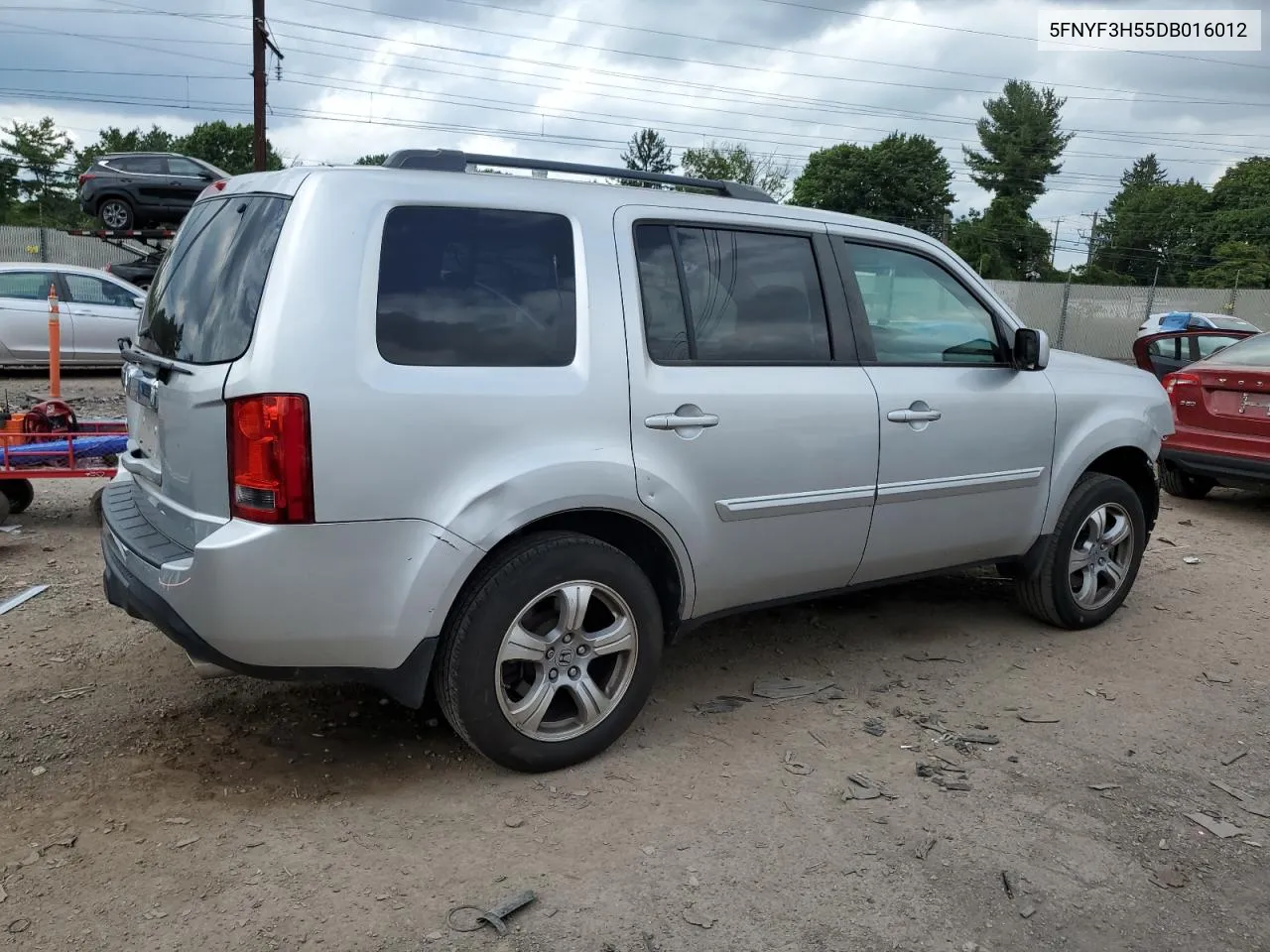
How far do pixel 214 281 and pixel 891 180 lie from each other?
232 ft

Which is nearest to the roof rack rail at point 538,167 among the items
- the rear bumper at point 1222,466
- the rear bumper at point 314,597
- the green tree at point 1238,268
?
the rear bumper at point 314,597

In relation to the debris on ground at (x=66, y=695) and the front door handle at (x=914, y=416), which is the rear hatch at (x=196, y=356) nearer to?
the debris on ground at (x=66, y=695)

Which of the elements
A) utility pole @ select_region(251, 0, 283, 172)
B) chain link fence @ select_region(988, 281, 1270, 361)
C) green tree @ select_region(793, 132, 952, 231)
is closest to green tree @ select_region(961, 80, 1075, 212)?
green tree @ select_region(793, 132, 952, 231)

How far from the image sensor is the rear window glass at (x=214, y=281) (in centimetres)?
289

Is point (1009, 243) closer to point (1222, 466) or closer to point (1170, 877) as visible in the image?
point (1222, 466)

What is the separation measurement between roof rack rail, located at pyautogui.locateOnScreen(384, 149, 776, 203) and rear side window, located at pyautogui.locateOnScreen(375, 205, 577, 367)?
0.34m

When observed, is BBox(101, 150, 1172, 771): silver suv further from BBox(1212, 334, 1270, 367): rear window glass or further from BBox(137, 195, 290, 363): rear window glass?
BBox(1212, 334, 1270, 367): rear window glass

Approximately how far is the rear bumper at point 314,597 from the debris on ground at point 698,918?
998 mm

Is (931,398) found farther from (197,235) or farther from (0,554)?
(0,554)

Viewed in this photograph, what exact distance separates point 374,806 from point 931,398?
255 centimetres

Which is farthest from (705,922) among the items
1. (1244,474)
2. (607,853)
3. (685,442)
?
(1244,474)

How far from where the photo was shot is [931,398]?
160 inches

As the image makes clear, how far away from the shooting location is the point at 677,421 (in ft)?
11.0

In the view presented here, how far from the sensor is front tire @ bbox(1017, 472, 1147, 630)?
187 inches
